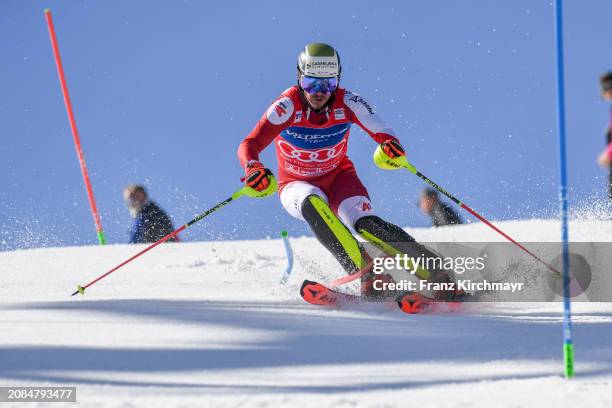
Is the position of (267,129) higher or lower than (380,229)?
higher

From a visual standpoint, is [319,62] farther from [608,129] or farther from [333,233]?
[608,129]

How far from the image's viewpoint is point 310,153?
5.15 m

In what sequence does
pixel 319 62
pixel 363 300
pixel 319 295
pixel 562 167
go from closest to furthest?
pixel 562 167, pixel 319 295, pixel 363 300, pixel 319 62

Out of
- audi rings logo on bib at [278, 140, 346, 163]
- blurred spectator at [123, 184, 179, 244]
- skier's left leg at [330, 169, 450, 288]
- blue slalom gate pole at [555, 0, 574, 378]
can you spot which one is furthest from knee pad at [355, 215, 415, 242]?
blurred spectator at [123, 184, 179, 244]

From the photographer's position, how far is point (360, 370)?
2.87 metres

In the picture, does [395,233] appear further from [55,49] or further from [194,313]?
[55,49]

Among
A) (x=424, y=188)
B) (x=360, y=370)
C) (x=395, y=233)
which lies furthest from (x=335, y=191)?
(x=424, y=188)

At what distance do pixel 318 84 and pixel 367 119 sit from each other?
512 mm

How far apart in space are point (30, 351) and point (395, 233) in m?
2.40

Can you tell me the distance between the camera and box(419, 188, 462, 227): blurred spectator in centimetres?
812

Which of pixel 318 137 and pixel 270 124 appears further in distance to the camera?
pixel 318 137

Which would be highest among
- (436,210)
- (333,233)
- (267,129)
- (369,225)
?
(436,210)

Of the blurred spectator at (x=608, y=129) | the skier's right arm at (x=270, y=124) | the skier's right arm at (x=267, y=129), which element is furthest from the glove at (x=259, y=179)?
the blurred spectator at (x=608, y=129)

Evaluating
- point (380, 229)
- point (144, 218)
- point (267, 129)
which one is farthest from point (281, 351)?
point (144, 218)
